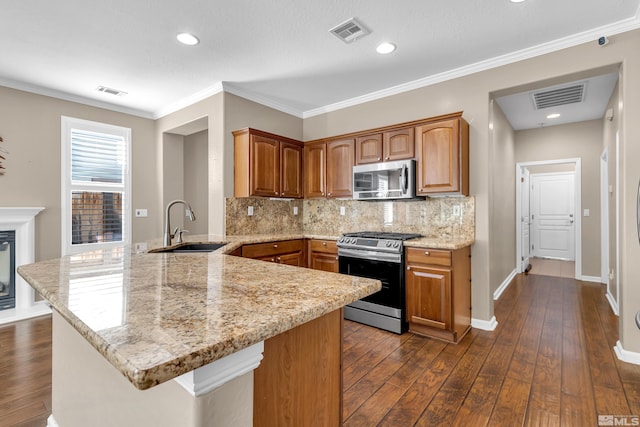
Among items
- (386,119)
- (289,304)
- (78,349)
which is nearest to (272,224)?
(386,119)

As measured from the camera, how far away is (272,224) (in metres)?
4.36

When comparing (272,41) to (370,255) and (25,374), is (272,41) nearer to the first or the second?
(370,255)

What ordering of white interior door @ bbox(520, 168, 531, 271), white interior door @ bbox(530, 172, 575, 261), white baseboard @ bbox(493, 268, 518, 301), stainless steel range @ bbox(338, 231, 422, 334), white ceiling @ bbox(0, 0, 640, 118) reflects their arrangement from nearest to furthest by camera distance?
white ceiling @ bbox(0, 0, 640, 118), stainless steel range @ bbox(338, 231, 422, 334), white baseboard @ bbox(493, 268, 518, 301), white interior door @ bbox(520, 168, 531, 271), white interior door @ bbox(530, 172, 575, 261)

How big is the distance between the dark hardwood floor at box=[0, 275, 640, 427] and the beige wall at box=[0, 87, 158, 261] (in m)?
1.15

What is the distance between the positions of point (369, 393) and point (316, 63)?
9.77 feet

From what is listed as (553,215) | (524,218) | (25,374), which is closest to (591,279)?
(524,218)

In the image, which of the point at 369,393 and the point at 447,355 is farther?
the point at 447,355

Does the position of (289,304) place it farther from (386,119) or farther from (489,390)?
(386,119)

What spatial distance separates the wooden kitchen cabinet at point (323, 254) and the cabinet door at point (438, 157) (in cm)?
117

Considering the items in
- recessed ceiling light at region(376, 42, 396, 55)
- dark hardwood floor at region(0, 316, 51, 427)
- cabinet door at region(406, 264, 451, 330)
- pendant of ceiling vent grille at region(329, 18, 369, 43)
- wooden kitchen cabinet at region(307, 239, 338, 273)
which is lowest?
dark hardwood floor at region(0, 316, 51, 427)

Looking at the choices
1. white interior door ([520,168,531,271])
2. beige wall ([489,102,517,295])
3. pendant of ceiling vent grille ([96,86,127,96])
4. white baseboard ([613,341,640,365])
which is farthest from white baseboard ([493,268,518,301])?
pendant of ceiling vent grille ([96,86,127,96])

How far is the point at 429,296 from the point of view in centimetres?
292

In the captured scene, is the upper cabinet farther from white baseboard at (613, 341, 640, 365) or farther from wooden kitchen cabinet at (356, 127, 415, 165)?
white baseboard at (613, 341, 640, 365)

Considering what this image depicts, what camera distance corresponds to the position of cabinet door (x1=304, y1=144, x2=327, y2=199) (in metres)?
4.20
